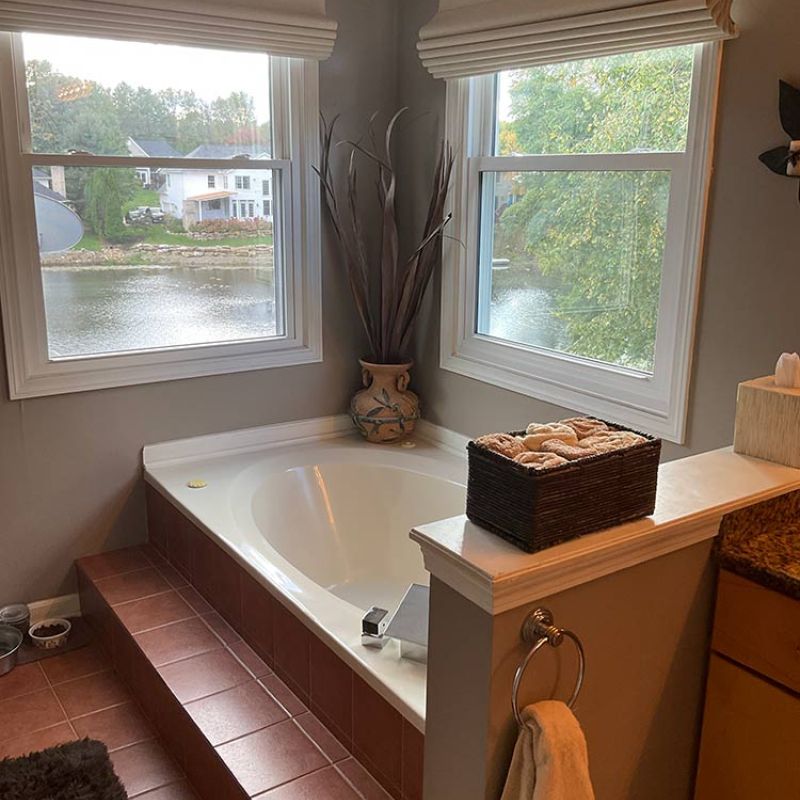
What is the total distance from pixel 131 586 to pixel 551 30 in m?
2.14

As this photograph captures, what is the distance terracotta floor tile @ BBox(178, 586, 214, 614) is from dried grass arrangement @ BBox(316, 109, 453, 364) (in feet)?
3.76

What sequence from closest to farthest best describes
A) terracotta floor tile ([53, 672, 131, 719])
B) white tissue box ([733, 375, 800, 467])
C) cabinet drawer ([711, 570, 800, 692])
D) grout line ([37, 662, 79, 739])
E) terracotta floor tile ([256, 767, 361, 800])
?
1. cabinet drawer ([711, 570, 800, 692])
2. white tissue box ([733, 375, 800, 467])
3. terracotta floor tile ([256, 767, 361, 800])
4. grout line ([37, 662, 79, 739])
5. terracotta floor tile ([53, 672, 131, 719])

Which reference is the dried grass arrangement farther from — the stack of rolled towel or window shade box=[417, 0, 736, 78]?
the stack of rolled towel

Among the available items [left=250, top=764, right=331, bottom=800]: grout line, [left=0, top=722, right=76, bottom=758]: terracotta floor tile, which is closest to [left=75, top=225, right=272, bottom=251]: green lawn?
[left=0, top=722, right=76, bottom=758]: terracotta floor tile

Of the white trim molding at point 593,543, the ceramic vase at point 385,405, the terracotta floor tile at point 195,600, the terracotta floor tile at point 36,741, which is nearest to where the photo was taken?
the white trim molding at point 593,543

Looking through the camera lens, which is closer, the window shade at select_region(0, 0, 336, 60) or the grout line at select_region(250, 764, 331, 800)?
the grout line at select_region(250, 764, 331, 800)

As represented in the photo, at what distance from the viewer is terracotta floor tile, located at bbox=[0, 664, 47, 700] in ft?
8.18

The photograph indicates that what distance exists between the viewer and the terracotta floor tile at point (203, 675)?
2.13 m

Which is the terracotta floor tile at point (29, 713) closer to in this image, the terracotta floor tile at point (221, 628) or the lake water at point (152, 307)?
the terracotta floor tile at point (221, 628)

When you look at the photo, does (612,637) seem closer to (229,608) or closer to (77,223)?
(229,608)

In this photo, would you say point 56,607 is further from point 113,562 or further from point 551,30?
point 551,30

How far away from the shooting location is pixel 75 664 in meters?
2.65

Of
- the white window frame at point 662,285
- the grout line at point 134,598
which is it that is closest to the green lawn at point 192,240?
the white window frame at point 662,285

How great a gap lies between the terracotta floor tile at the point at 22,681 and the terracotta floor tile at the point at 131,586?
1.00 ft
